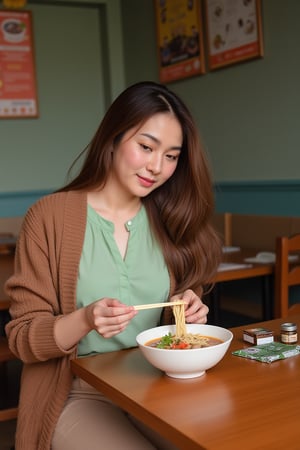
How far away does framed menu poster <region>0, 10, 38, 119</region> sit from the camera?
488 cm

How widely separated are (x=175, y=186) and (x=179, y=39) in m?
2.88

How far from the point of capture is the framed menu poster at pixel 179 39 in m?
4.14

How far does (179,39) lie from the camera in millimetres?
4363

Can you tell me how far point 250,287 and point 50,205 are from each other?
239 cm

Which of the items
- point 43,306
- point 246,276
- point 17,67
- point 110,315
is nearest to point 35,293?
point 43,306

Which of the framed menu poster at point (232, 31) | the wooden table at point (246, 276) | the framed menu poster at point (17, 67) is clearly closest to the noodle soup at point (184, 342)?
the wooden table at point (246, 276)

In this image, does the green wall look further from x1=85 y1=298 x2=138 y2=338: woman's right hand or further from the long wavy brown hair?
x1=85 y1=298 x2=138 y2=338: woman's right hand

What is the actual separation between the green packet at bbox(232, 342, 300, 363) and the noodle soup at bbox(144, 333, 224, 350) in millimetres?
73

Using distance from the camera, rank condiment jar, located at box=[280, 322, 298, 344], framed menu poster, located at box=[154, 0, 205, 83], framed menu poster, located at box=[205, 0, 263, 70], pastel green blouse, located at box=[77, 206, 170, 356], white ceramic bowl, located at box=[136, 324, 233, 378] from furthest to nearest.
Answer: framed menu poster, located at box=[154, 0, 205, 83]
framed menu poster, located at box=[205, 0, 263, 70]
pastel green blouse, located at box=[77, 206, 170, 356]
condiment jar, located at box=[280, 322, 298, 344]
white ceramic bowl, located at box=[136, 324, 233, 378]

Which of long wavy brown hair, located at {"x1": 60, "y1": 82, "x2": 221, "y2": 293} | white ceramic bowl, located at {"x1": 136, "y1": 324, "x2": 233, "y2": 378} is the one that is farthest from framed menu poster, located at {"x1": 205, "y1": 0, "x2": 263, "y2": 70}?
white ceramic bowl, located at {"x1": 136, "y1": 324, "x2": 233, "y2": 378}

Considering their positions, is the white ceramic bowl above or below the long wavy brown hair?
below

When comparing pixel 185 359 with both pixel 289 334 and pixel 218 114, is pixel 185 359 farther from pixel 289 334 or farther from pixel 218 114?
pixel 218 114

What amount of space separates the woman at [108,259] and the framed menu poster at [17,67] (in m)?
3.46

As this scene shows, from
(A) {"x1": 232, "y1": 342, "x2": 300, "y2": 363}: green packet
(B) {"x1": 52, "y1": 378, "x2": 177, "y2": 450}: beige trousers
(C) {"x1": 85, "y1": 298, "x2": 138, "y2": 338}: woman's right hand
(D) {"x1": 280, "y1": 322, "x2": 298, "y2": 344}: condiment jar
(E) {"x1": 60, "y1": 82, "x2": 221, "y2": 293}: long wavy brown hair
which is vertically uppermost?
(E) {"x1": 60, "y1": 82, "x2": 221, "y2": 293}: long wavy brown hair
